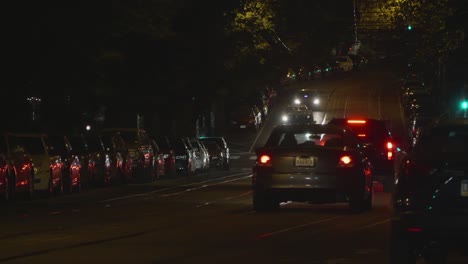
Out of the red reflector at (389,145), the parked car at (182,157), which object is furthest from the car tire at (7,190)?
the parked car at (182,157)

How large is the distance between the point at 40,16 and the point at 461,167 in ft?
80.6

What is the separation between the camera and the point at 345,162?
2038cm

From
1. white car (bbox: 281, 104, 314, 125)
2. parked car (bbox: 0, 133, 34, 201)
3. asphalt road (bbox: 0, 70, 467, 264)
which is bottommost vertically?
asphalt road (bbox: 0, 70, 467, 264)

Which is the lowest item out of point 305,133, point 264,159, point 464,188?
point 464,188

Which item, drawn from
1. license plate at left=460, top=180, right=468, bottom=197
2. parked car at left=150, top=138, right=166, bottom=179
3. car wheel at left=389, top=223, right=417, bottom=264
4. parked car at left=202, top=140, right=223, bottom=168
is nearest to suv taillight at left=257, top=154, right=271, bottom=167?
car wheel at left=389, top=223, right=417, bottom=264

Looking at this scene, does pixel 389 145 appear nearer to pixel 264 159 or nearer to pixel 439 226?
pixel 264 159

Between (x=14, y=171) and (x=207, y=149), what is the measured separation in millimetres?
22673

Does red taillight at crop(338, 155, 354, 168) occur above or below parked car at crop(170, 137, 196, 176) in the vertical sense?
below

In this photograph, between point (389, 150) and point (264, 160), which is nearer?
point (264, 160)

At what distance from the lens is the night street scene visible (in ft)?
43.8

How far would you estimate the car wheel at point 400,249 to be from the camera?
11242 mm

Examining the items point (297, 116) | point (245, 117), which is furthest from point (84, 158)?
point (245, 117)

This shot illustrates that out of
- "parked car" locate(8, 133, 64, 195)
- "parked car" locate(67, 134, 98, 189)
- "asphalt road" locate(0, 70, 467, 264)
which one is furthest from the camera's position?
"parked car" locate(67, 134, 98, 189)

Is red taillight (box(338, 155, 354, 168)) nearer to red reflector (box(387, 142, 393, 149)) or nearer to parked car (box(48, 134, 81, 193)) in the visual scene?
red reflector (box(387, 142, 393, 149))
